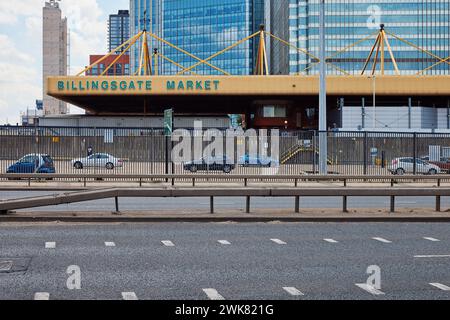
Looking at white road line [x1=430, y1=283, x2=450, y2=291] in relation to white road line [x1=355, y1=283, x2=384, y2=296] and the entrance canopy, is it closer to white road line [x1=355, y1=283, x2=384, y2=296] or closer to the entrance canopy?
white road line [x1=355, y1=283, x2=384, y2=296]

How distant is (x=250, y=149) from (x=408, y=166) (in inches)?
302

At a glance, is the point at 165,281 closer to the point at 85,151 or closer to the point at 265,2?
the point at 85,151

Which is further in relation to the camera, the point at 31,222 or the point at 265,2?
the point at 265,2

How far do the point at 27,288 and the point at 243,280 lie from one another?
2.91m

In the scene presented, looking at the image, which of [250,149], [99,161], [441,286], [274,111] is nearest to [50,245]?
[441,286]

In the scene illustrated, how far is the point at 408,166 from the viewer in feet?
105

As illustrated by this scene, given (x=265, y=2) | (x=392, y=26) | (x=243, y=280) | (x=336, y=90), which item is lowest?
(x=243, y=280)

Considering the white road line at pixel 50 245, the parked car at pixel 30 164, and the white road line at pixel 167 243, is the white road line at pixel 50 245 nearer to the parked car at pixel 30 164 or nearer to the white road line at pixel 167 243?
the white road line at pixel 167 243

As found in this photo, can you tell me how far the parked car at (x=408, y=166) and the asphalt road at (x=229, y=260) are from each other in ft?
52.1

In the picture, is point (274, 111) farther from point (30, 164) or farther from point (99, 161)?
point (30, 164)

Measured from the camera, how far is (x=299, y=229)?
594 inches

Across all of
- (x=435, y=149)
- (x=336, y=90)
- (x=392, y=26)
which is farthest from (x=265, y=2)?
(x=435, y=149)

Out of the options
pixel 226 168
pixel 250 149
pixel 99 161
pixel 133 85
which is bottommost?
pixel 226 168
